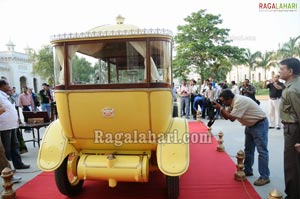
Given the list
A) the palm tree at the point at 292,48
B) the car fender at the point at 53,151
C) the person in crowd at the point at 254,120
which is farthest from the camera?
the palm tree at the point at 292,48

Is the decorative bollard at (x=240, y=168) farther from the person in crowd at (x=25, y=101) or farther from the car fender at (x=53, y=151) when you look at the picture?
the person in crowd at (x=25, y=101)

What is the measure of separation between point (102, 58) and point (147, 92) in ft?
3.68

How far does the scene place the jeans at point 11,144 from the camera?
174 inches

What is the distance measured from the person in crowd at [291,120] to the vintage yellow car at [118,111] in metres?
1.21

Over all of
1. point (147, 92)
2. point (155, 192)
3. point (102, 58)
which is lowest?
point (155, 192)

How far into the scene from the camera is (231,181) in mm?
3947

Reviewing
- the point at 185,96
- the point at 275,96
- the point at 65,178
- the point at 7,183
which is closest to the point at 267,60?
the point at 185,96

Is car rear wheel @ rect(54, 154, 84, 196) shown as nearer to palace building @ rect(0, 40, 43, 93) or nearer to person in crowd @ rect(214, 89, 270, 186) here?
person in crowd @ rect(214, 89, 270, 186)

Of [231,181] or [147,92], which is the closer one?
[147,92]

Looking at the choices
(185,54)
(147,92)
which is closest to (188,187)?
(147,92)

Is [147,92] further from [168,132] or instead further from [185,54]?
[185,54]

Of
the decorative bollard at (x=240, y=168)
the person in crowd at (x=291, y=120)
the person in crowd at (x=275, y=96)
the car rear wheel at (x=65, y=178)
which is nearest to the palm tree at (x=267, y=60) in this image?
the person in crowd at (x=275, y=96)

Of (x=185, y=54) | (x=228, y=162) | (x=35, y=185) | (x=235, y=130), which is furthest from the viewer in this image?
(x=185, y=54)

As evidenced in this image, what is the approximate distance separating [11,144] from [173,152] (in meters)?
3.24
